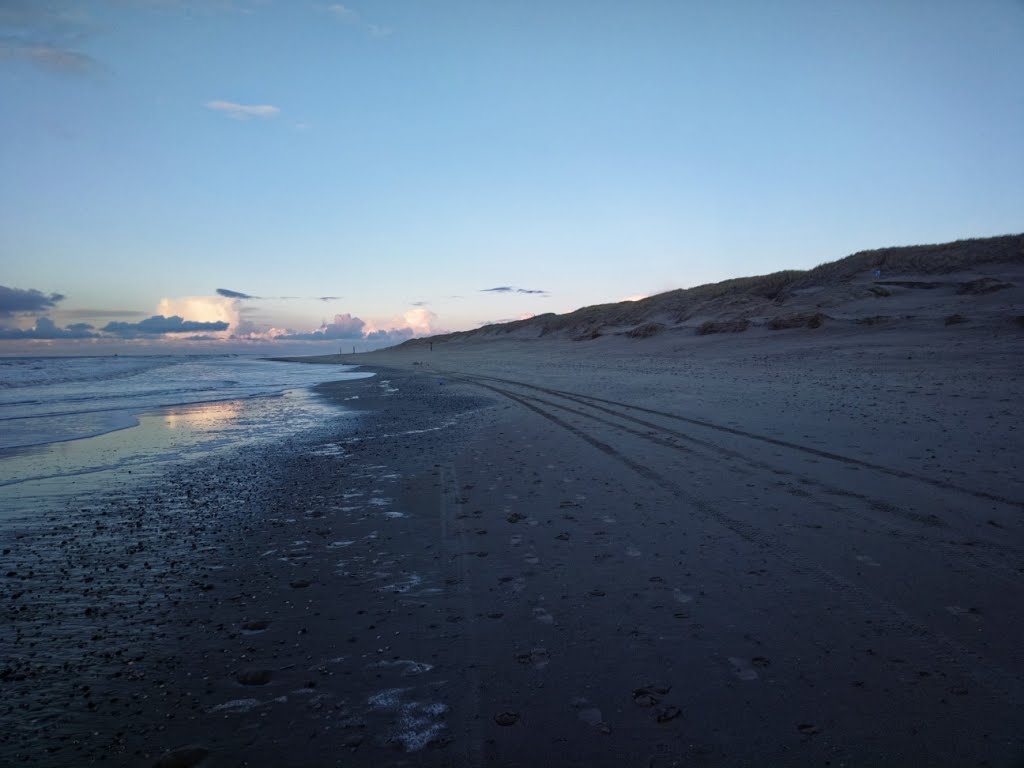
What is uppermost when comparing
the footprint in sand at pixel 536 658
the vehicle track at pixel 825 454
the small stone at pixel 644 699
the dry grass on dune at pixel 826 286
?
the dry grass on dune at pixel 826 286

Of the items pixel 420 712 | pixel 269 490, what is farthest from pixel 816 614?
pixel 269 490

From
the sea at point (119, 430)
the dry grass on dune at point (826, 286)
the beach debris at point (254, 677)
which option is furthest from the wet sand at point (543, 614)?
the dry grass on dune at point (826, 286)

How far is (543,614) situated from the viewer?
4031 mm

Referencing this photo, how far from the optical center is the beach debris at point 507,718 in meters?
2.89

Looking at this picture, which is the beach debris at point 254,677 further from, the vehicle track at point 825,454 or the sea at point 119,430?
the vehicle track at point 825,454

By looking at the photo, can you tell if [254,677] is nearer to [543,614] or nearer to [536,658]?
[536,658]

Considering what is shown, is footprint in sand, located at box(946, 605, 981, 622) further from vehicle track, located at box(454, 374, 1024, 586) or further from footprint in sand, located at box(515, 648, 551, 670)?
footprint in sand, located at box(515, 648, 551, 670)

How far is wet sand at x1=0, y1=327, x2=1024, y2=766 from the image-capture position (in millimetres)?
2805

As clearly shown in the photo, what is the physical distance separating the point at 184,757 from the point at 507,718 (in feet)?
5.27

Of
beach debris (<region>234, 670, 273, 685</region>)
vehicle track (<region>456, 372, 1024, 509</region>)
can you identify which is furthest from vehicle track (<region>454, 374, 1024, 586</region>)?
beach debris (<region>234, 670, 273, 685</region>)

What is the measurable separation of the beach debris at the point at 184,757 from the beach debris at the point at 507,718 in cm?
145

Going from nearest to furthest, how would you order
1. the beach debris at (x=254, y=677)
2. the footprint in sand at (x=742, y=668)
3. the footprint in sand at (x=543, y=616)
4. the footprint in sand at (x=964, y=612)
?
the footprint in sand at (x=742, y=668) < the beach debris at (x=254, y=677) < the footprint in sand at (x=964, y=612) < the footprint in sand at (x=543, y=616)

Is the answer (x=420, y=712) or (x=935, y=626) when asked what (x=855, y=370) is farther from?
(x=420, y=712)

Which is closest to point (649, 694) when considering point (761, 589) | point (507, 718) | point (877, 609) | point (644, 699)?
point (644, 699)
